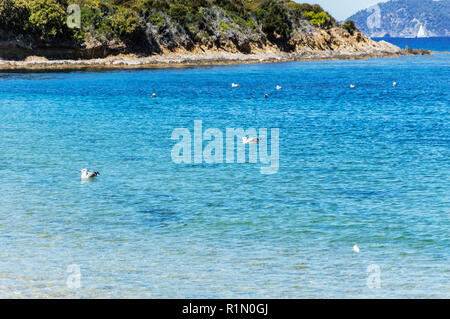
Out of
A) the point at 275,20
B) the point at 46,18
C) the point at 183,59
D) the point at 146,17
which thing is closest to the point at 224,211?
the point at 46,18

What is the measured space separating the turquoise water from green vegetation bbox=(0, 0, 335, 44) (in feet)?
165

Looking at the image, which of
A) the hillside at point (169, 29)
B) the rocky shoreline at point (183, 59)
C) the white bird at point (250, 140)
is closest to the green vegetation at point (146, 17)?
the hillside at point (169, 29)

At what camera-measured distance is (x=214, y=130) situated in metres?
32.7

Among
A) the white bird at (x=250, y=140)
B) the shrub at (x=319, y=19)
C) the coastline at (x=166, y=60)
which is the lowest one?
the white bird at (x=250, y=140)

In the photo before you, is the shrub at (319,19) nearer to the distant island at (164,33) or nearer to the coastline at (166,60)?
the distant island at (164,33)

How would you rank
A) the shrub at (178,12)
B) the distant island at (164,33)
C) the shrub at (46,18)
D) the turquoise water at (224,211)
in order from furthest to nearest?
1. the shrub at (178,12)
2. the distant island at (164,33)
3. the shrub at (46,18)
4. the turquoise water at (224,211)

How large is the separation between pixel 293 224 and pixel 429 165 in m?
9.24

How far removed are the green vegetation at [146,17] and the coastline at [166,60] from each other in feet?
10.6

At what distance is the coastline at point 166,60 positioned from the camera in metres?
83.4

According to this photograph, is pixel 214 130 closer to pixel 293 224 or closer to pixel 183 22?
pixel 293 224

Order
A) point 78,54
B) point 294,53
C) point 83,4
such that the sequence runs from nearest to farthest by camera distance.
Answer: point 78,54 → point 83,4 → point 294,53

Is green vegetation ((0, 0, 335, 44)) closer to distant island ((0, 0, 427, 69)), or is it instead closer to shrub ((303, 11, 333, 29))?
shrub ((303, 11, 333, 29))
